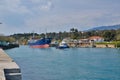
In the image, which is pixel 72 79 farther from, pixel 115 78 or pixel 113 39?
pixel 113 39

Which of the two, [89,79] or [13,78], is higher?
[13,78]

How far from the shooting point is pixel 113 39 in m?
186

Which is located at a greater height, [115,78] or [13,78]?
[13,78]

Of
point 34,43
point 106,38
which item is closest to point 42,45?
point 34,43

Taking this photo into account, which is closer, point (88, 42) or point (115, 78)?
point (115, 78)

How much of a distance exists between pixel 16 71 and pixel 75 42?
178m

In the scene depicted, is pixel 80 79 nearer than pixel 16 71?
No

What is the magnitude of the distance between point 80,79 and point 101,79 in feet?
6.67

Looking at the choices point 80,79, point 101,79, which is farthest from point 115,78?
point 80,79

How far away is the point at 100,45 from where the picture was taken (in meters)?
178

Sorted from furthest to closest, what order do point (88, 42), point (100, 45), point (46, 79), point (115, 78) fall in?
1. point (88, 42)
2. point (100, 45)
3. point (115, 78)
4. point (46, 79)

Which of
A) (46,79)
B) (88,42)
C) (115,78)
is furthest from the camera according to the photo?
(88,42)

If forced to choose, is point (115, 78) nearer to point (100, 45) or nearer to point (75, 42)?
point (100, 45)

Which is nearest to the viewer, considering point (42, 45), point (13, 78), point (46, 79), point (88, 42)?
point (13, 78)
